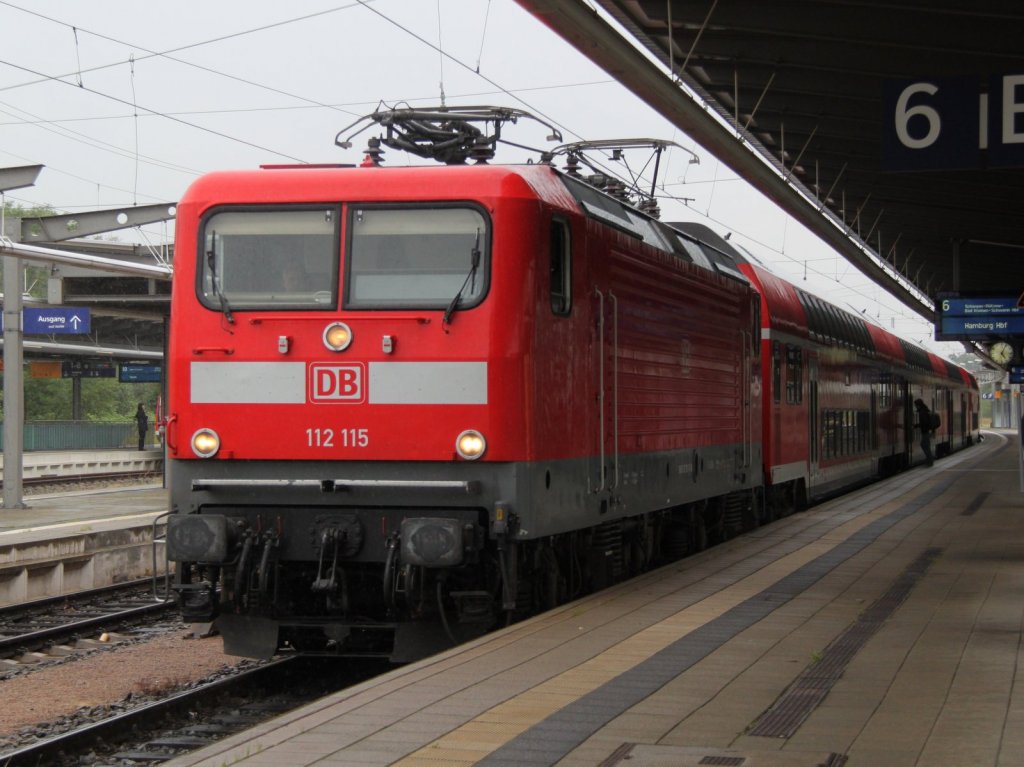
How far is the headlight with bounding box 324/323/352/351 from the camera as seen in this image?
8766mm

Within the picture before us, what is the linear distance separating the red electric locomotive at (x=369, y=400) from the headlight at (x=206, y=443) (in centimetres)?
1

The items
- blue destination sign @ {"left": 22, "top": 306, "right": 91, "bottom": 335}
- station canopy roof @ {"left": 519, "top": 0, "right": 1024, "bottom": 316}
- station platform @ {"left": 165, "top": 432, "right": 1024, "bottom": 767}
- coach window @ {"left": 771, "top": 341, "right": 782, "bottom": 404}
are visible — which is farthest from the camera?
blue destination sign @ {"left": 22, "top": 306, "right": 91, "bottom": 335}

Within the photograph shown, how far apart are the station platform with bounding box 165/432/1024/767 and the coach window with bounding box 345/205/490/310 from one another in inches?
83.0

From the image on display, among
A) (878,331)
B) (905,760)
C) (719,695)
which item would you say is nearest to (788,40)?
(719,695)

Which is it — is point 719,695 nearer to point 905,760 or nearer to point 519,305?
point 905,760

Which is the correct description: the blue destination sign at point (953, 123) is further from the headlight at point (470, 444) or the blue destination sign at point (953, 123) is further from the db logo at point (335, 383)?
the db logo at point (335, 383)

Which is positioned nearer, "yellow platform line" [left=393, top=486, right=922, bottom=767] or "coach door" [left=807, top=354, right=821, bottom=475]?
"yellow platform line" [left=393, top=486, right=922, bottom=767]

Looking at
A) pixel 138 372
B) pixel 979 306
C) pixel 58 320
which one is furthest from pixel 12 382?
pixel 138 372

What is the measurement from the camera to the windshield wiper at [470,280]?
28.4 feet

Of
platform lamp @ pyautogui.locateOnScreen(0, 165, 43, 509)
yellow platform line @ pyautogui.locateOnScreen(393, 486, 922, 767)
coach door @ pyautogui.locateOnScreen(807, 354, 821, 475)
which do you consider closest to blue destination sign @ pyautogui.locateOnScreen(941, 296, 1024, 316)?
coach door @ pyautogui.locateOnScreen(807, 354, 821, 475)

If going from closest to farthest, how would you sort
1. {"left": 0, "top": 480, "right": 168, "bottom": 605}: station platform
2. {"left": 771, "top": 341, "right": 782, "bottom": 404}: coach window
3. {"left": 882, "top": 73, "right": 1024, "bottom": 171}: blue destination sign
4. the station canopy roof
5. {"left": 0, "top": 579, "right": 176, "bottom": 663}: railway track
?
{"left": 882, "top": 73, "right": 1024, "bottom": 171}: blue destination sign < the station canopy roof < {"left": 0, "top": 579, "right": 176, "bottom": 663}: railway track < {"left": 0, "top": 480, "right": 168, "bottom": 605}: station platform < {"left": 771, "top": 341, "right": 782, "bottom": 404}: coach window

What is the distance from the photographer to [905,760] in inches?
213

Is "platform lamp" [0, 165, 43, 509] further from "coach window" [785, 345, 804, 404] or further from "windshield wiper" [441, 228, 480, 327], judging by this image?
"windshield wiper" [441, 228, 480, 327]

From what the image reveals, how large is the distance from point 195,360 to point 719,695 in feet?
13.2
